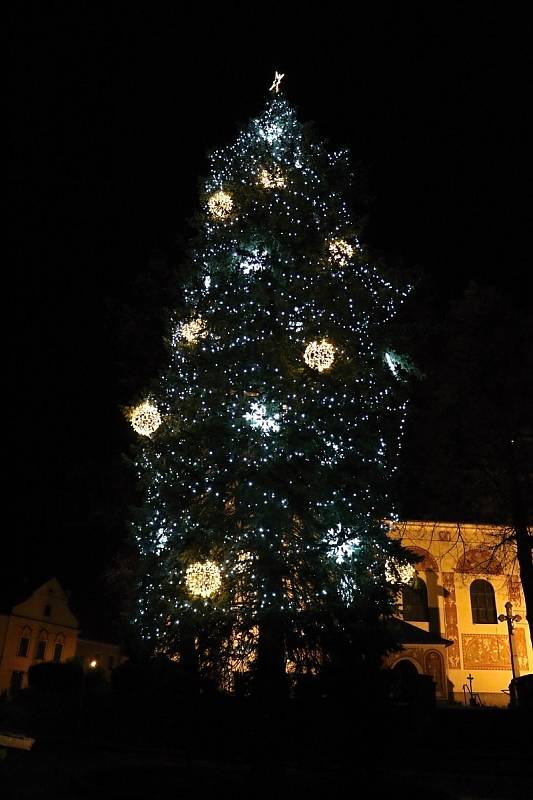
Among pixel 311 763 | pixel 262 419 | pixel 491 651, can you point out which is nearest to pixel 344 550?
pixel 262 419

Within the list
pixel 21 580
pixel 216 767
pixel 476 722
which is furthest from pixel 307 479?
pixel 21 580

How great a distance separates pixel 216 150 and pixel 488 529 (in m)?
20.8

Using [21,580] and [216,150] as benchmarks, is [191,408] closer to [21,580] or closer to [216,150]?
[216,150]

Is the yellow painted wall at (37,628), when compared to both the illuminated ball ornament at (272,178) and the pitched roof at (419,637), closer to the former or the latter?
the pitched roof at (419,637)

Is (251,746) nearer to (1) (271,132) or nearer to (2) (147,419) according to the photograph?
(2) (147,419)

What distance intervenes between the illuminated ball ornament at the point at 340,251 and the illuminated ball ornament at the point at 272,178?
1793mm

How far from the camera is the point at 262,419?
1206 centimetres

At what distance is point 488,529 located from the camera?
28484 millimetres

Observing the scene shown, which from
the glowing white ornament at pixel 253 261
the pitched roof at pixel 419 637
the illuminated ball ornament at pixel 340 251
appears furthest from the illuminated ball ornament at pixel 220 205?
the pitched roof at pixel 419 637

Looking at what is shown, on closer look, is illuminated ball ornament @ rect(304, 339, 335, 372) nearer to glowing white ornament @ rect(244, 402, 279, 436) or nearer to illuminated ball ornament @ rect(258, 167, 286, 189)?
glowing white ornament @ rect(244, 402, 279, 436)

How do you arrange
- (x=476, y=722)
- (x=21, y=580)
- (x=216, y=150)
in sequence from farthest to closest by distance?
(x=21, y=580) → (x=476, y=722) → (x=216, y=150)

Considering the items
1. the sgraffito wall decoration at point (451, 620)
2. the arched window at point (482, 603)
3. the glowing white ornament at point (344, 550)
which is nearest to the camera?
the glowing white ornament at point (344, 550)

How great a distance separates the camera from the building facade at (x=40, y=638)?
35.0 m

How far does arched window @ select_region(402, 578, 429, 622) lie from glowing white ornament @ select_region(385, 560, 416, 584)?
17922 millimetres
